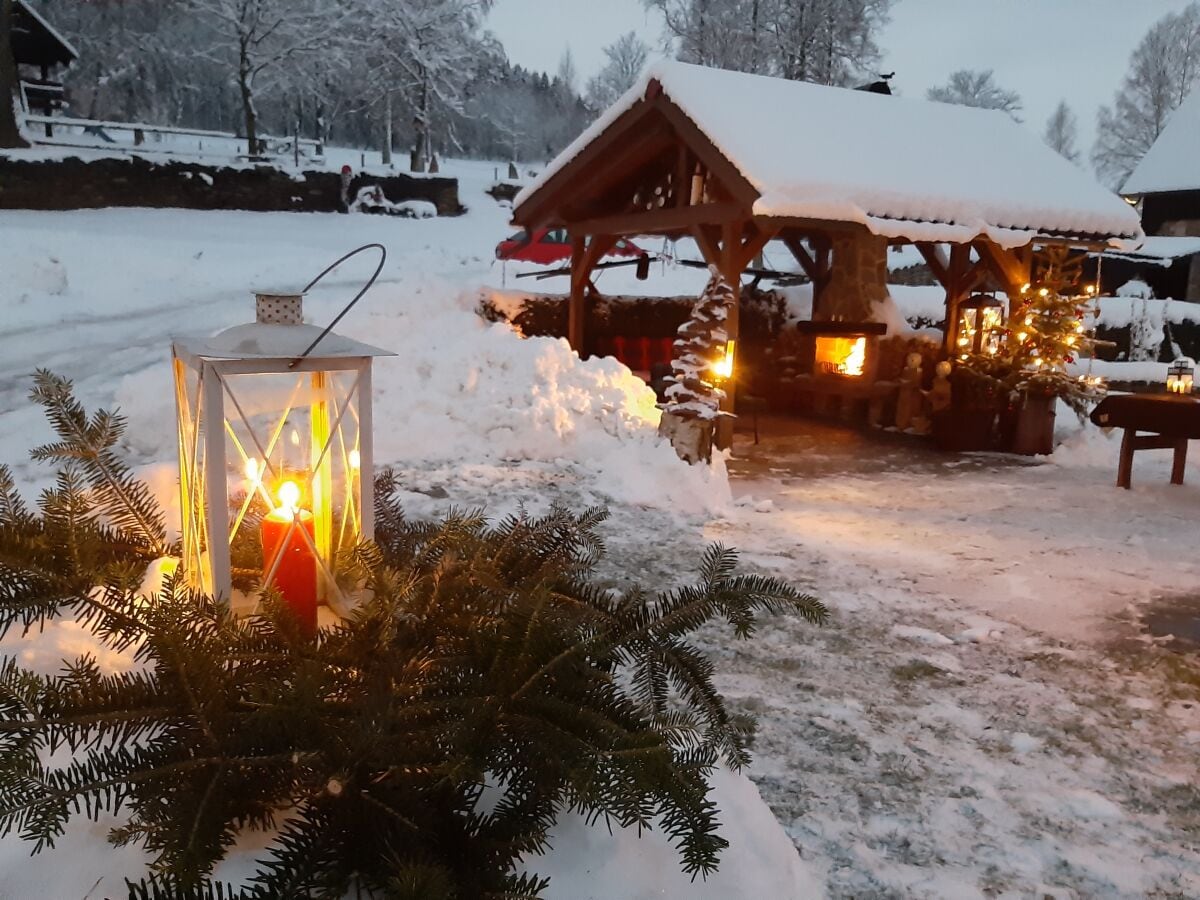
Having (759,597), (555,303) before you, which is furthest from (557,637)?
(555,303)

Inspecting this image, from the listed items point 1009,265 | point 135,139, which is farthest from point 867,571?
point 135,139

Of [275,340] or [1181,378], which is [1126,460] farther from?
[275,340]

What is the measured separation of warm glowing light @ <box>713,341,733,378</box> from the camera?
8995mm

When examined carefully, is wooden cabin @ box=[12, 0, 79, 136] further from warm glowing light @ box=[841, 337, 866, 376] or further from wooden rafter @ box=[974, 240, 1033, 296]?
wooden rafter @ box=[974, 240, 1033, 296]

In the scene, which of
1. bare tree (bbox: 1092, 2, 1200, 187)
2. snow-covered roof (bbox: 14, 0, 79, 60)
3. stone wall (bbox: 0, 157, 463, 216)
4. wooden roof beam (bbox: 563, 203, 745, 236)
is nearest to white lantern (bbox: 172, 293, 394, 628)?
wooden roof beam (bbox: 563, 203, 745, 236)

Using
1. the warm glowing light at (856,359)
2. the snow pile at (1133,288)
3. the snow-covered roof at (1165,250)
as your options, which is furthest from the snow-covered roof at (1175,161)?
the warm glowing light at (856,359)

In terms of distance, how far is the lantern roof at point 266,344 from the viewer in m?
1.97

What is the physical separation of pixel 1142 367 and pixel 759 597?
69.5ft

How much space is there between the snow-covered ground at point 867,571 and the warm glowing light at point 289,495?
618 millimetres

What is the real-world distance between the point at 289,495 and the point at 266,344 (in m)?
0.38

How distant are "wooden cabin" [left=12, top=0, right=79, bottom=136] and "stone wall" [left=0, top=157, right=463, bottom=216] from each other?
4094 mm

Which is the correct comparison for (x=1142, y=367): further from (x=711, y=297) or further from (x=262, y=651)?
(x=262, y=651)

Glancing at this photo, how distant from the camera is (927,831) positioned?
304 centimetres

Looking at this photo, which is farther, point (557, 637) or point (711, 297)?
point (711, 297)
